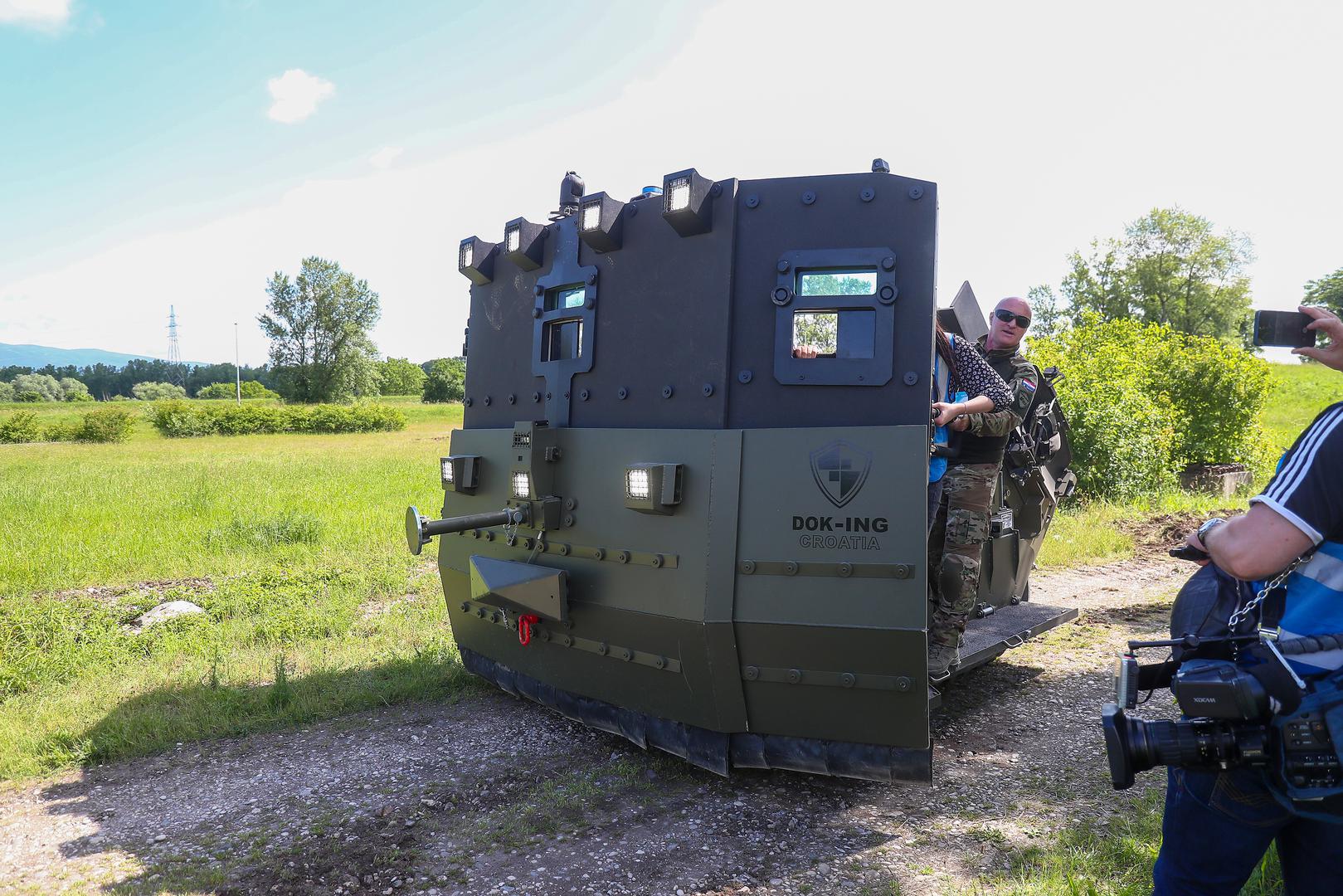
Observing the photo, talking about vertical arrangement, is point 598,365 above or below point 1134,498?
above

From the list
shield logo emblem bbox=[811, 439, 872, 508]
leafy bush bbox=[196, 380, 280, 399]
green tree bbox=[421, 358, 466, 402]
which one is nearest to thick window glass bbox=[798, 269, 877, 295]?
shield logo emblem bbox=[811, 439, 872, 508]

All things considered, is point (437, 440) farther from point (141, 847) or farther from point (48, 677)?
point (141, 847)

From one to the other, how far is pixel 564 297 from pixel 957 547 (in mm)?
2306

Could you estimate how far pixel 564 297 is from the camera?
4473 mm

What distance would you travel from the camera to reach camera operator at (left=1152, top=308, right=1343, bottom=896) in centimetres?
185

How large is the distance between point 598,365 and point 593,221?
0.66 metres

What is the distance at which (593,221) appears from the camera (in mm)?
4055

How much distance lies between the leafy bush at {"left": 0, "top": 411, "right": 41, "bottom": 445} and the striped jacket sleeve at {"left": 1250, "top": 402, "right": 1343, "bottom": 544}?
1508 inches

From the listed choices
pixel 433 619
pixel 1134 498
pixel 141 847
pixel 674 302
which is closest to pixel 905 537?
pixel 674 302

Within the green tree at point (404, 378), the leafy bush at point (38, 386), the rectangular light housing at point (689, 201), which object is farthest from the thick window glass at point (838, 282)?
the green tree at point (404, 378)

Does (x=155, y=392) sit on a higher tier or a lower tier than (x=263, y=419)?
higher

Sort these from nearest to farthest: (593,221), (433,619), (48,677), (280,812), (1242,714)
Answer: (1242,714) < (280,812) < (593,221) < (48,677) < (433,619)

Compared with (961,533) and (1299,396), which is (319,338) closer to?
(1299,396)

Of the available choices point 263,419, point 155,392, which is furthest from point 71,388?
point 263,419
